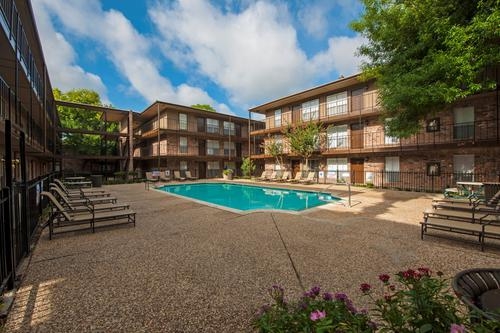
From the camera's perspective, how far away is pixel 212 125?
1137 inches

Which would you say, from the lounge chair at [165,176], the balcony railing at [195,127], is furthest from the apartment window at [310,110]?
the lounge chair at [165,176]

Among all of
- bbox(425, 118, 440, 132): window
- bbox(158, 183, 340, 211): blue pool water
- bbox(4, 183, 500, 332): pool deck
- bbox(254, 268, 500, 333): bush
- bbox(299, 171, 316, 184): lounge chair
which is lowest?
bbox(158, 183, 340, 211): blue pool water

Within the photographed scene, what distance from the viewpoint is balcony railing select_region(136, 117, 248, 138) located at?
25234mm

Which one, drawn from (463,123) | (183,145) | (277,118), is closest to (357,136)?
(463,123)

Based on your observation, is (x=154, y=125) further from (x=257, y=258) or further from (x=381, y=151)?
(x=257, y=258)

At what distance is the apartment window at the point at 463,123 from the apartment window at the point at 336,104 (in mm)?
7583

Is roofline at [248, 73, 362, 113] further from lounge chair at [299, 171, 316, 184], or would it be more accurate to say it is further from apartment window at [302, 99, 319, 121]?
lounge chair at [299, 171, 316, 184]

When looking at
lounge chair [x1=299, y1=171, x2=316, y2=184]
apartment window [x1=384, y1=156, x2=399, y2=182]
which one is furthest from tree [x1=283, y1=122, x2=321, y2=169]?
apartment window [x1=384, y1=156, x2=399, y2=182]

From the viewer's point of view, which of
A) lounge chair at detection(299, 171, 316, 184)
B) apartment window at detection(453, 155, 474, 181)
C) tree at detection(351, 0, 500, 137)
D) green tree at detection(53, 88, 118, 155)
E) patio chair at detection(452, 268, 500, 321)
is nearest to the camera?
patio chair at detection(452, 268, 500, 321)

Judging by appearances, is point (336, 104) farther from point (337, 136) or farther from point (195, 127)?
point (195, 127)

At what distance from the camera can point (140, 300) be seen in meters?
3.04

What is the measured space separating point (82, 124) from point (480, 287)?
3778cm

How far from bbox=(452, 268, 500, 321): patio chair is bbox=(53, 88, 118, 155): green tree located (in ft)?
99.3

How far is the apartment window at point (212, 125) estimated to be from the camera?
2856cm
